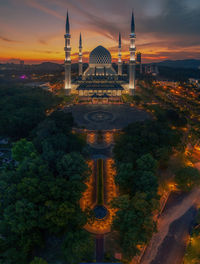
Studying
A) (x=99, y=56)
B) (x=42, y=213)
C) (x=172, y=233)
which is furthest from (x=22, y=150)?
(x=99, y=56)

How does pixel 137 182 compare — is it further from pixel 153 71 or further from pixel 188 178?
pixel 153 71

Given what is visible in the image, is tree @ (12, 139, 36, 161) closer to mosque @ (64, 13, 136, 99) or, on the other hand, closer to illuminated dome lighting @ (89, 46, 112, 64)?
mosque @ (64, 13, 136, 99)

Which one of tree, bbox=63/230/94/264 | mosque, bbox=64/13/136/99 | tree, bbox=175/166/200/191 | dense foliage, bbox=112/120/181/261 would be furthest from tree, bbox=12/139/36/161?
mosque, bbox=64/13/136/99

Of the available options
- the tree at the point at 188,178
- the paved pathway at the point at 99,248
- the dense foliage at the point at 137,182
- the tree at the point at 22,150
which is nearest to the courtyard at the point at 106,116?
the dense foliage at the point at 137,182

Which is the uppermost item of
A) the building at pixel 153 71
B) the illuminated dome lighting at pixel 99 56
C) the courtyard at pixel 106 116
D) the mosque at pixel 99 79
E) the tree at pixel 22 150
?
the building at pixel 153 71

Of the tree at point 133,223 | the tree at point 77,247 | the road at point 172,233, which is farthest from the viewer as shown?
the road at point 172,233

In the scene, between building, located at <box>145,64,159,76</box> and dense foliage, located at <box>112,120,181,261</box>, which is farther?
building, located at <box>145,64,159,76</box>

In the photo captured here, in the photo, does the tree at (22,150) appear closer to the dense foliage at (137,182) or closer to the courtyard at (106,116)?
the dense foliage at (137,182)

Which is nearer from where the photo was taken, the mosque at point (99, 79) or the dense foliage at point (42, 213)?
the dense foliage at point (42, 213)
